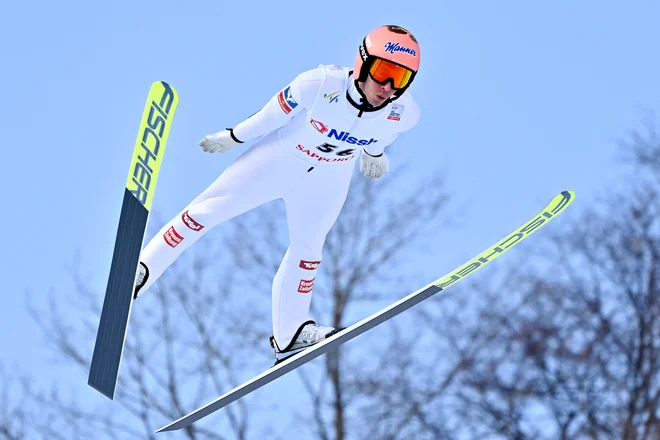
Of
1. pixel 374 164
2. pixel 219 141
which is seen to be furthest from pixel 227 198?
pixel 374 164

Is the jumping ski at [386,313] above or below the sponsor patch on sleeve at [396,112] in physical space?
below

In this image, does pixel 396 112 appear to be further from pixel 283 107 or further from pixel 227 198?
pixel 227 198

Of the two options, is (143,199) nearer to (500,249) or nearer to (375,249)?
(500,249)

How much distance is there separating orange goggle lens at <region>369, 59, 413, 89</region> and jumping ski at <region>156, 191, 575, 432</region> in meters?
1.41

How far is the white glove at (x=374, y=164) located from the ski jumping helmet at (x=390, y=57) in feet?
2.48

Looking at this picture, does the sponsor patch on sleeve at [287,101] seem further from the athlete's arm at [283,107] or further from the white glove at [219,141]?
the white glove at [219,141]

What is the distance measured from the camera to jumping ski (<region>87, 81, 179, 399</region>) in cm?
598

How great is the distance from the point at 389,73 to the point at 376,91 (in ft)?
0.42

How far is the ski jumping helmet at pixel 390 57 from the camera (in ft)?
19.4

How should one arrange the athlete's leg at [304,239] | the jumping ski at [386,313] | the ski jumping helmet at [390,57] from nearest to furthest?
1. the ski jumping helmet at [390,57]
2. the athlete's leg at [304,239]
3. the jumping ski at [386,313]

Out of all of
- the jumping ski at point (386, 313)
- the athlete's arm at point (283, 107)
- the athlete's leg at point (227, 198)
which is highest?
the athlete's arm at point (283, 107)

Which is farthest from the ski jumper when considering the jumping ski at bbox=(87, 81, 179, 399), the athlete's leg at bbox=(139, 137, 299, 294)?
the jumping ski at bbox=(87, 81, 179, 399)

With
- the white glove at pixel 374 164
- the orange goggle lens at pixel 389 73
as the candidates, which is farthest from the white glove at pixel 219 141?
the orange goggle lens at pixel 389 73

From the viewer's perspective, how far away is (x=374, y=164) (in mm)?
6688
